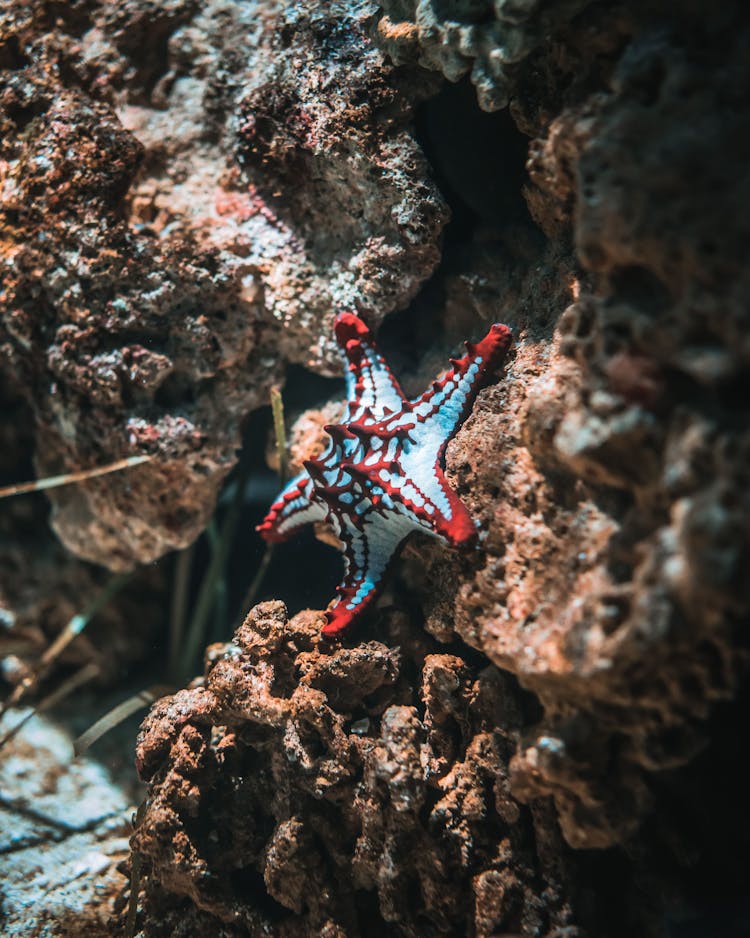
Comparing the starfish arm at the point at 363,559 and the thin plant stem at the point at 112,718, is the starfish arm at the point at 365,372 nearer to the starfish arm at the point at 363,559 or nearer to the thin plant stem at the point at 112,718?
the starfish arm at the point at 363,559

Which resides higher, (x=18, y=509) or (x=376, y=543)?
(x=18, y=509)

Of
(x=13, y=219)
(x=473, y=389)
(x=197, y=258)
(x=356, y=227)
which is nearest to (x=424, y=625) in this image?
(x=473, y=389)

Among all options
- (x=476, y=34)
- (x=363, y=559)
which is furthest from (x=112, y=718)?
(x=476, y=34)

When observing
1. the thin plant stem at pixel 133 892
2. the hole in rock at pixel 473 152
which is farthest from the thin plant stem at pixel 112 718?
the hole in rock at pixel 473 152

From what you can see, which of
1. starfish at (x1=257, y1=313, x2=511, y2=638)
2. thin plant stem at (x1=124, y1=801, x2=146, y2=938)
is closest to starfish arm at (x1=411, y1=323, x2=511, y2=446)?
starfish at (x1=257, y1=313, x2=511, y2=638)

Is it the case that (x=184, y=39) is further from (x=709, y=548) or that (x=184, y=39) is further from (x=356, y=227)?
(x=709, y=548)
